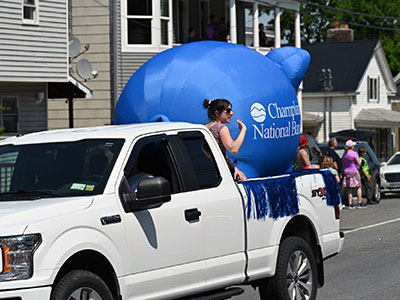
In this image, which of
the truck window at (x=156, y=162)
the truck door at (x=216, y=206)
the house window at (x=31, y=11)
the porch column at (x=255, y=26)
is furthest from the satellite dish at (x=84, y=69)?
the truck window at (x=156, y=162)

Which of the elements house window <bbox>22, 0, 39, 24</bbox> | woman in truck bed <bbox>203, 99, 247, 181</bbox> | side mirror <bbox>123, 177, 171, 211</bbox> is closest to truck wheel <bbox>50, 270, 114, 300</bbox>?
side mirror <bbox>123, 177, 171, 211</bbox>

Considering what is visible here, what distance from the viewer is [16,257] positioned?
6535 millimetres

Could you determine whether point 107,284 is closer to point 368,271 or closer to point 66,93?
point 368,271

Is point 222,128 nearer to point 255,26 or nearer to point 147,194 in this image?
point 147,194

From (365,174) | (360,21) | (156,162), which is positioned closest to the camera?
(156,162)

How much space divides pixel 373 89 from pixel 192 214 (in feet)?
174

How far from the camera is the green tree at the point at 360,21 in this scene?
77.9 meters

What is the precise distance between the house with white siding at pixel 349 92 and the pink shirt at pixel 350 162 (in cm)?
2945

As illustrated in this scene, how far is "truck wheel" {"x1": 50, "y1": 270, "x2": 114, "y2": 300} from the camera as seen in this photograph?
6695mm

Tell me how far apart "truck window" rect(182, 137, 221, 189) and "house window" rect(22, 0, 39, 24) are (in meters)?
17.7

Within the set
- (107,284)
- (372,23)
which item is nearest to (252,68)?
(107,284)

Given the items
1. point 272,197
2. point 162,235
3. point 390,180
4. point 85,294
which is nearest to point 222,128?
point 272,197

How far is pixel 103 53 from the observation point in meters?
31.2

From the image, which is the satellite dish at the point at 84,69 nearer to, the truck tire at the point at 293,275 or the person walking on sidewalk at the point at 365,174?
the person walking on sidewalk at the point at 365,174
